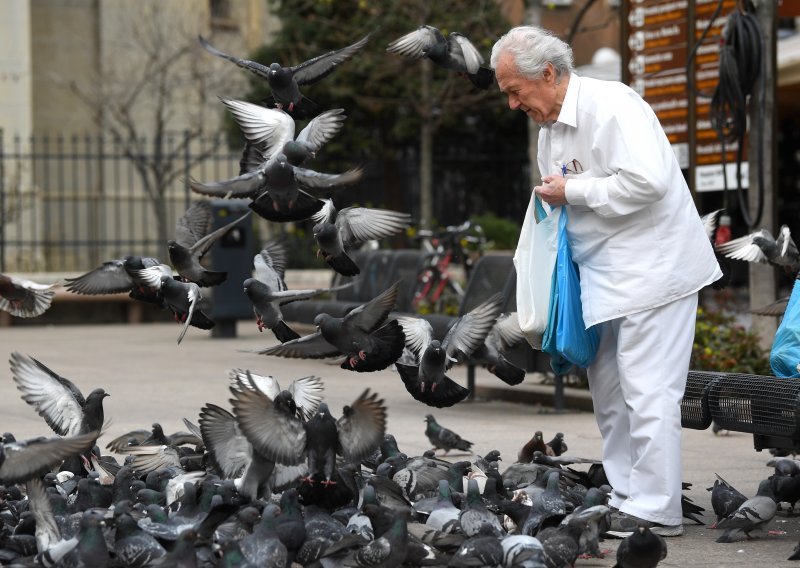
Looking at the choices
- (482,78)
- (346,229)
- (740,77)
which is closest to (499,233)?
(740,77)

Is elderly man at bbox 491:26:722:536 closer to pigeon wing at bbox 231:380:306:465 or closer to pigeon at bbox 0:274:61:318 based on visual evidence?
pigeon wing at bbox 231:380:306:465

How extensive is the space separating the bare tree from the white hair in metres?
22.9

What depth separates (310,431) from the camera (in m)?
5.37

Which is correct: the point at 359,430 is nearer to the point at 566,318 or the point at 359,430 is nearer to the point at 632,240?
the point at 566,318

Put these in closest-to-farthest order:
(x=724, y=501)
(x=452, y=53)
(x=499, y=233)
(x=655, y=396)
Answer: (x=655, y=396)
(x=724, y=501)
(x=452, y=53)
(x=499, y=233)

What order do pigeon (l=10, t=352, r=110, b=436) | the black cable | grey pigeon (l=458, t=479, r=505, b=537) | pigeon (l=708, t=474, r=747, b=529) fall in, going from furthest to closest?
the black cable, pigeon (l=10, t=352, r=110, b=436), pigeon (l=708, t=474, r=747, b=529), grey pigeon (l=458, t=479, r=505, b=537)

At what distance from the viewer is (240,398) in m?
5.30

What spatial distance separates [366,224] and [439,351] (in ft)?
2.35

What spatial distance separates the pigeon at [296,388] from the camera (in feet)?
18.8

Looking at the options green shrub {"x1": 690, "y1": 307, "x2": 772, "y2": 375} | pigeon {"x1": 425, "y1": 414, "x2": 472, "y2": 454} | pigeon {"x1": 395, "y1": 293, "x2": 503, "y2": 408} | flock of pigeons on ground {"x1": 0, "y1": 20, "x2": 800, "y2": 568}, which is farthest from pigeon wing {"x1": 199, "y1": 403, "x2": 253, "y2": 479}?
green shrub {"x1": 690, "y1": 307, "x2": 772, "y2": 375}

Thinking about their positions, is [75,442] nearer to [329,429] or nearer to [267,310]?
[329,429]

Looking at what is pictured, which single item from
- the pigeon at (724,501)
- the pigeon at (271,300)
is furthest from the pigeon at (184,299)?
the pigeon at (724,501)

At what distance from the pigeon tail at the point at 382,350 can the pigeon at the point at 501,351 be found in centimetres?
161

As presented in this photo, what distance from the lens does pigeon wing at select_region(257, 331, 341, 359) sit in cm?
631
